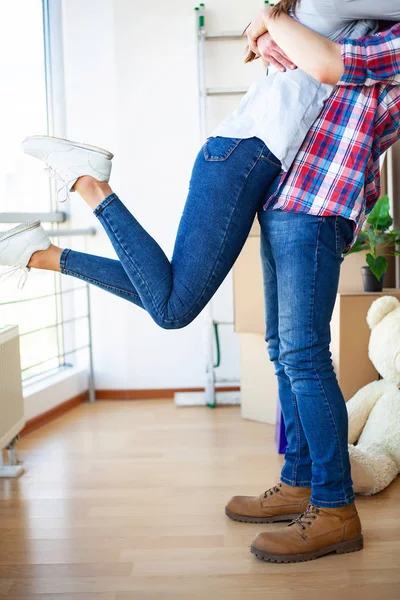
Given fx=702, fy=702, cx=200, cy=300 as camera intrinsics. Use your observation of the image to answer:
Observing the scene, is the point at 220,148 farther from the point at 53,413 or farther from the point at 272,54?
the point at 53,413

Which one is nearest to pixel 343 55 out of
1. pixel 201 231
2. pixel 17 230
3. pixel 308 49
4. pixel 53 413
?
pixel 308 49

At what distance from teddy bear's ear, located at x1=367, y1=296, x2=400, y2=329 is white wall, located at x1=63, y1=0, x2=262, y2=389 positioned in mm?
1127

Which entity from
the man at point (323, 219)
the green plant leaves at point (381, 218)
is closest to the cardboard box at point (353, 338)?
the green plant leaves at point (381, 218)

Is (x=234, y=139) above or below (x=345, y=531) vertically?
above

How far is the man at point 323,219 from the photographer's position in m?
1.41

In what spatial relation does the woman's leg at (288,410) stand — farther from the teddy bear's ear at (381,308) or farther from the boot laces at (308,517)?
the teddy bear's ear at (381,308)

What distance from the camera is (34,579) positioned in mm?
1495

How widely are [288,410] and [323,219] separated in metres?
0.53

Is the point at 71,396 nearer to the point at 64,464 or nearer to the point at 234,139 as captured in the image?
the point at 64,464

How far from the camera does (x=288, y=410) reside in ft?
5.76

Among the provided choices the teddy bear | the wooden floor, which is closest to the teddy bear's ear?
the teddy bear

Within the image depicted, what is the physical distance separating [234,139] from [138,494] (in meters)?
1.09

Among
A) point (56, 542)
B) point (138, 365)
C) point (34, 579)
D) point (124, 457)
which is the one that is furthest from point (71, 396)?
point (34, 579)

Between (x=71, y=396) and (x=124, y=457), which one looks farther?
(x=71, y=396)
